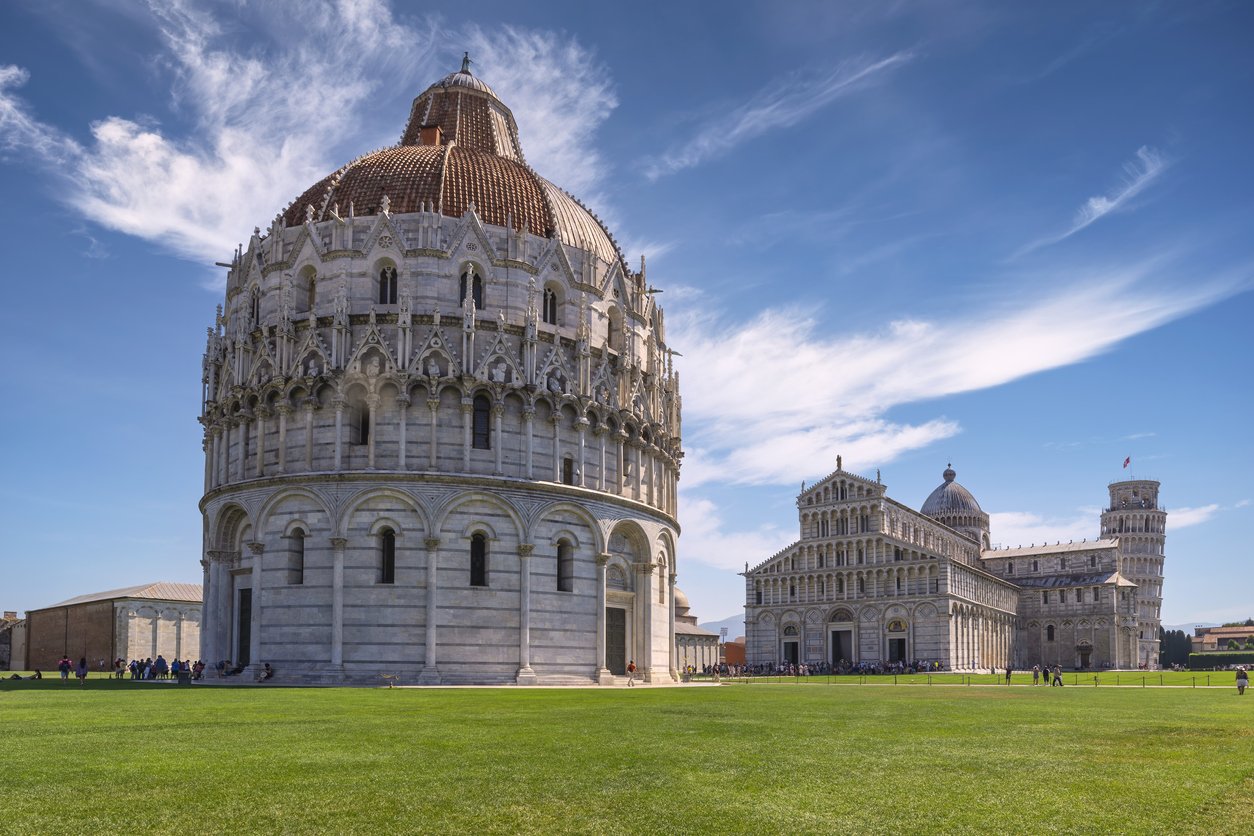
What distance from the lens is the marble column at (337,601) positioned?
1651 inches

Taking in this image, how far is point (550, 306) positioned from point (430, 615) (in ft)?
49.7

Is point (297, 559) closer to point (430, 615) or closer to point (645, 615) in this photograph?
point (430, 615)

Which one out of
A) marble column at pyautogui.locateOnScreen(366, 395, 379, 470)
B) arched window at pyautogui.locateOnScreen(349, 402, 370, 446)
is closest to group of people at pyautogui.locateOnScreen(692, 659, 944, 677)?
arched window at pyautogui.locateOnScreen(349, 402, 370, 446)

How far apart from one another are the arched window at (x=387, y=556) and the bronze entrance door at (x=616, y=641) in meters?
10.4

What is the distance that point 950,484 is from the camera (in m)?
147

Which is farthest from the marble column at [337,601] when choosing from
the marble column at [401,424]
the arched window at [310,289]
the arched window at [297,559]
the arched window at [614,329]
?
the arched window at [614,329]

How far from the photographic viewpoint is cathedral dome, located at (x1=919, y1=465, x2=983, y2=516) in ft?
472

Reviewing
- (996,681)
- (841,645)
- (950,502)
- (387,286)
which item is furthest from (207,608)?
(950,502)

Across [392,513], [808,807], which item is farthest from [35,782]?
[392,513]

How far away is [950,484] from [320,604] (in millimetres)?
118153

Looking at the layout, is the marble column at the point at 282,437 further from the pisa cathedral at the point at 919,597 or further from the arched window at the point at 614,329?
the pisa cathedral at the point at 919,597

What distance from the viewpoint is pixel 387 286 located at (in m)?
47.0

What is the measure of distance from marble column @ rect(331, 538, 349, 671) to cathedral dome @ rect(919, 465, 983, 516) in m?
114

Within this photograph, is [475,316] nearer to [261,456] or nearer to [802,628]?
[261,456]
